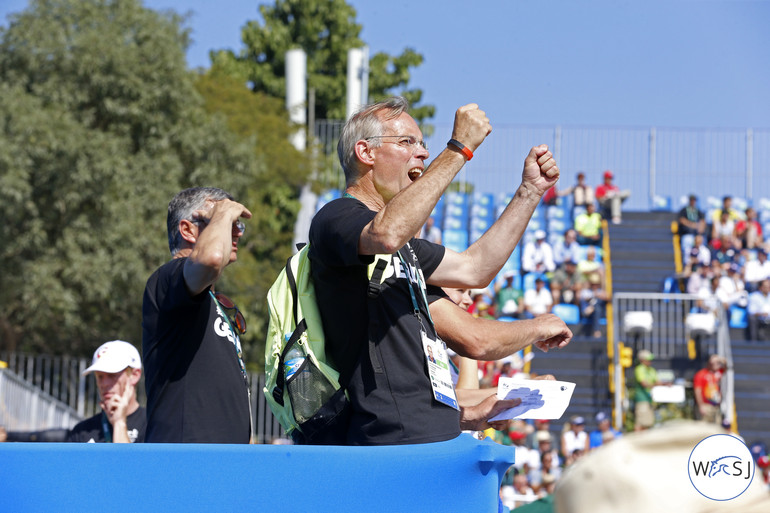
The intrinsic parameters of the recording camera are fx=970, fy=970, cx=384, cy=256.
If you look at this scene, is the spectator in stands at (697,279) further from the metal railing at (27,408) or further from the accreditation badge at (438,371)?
the accreditation badge at (438,371)

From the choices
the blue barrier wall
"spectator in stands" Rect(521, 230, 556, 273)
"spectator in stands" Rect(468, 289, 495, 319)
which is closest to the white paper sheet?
the blue barrier wall

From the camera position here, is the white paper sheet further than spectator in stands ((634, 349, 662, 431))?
No

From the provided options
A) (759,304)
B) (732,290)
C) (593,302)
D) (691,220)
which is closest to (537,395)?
(593,302)

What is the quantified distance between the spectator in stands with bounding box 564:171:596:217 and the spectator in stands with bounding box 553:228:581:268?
250 cm

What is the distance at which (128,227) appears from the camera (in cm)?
1562

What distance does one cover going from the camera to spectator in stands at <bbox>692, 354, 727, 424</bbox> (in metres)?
14.6

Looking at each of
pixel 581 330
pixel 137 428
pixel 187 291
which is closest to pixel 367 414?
pixel 187 291

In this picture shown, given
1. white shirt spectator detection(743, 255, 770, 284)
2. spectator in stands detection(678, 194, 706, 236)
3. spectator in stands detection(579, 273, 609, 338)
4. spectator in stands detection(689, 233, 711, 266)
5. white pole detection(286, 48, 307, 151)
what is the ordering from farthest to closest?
1. white pole detection(286, 48, 307, 151)
2. spectator in stands detection(678, 194, 706, 236)
3. spectator in stands detection(689, 233, 711, 266)
4. white shirt spectator detection(743, 255, 770, 284)
5. spectator in stands detection(579, 273, 609, 338)

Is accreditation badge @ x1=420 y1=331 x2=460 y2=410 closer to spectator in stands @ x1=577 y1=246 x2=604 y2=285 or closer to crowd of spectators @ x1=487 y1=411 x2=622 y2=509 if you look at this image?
crowd of spectators @ x1=487 y1=411 x2=622 y2=509

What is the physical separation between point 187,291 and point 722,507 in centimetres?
210

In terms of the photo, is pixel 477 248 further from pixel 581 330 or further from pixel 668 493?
pixel 581 330

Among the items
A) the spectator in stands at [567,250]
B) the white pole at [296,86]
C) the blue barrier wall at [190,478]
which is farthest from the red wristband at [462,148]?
the white pole at [296,86]

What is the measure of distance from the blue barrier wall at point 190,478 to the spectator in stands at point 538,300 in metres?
14.8

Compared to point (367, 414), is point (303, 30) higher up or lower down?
higher up
